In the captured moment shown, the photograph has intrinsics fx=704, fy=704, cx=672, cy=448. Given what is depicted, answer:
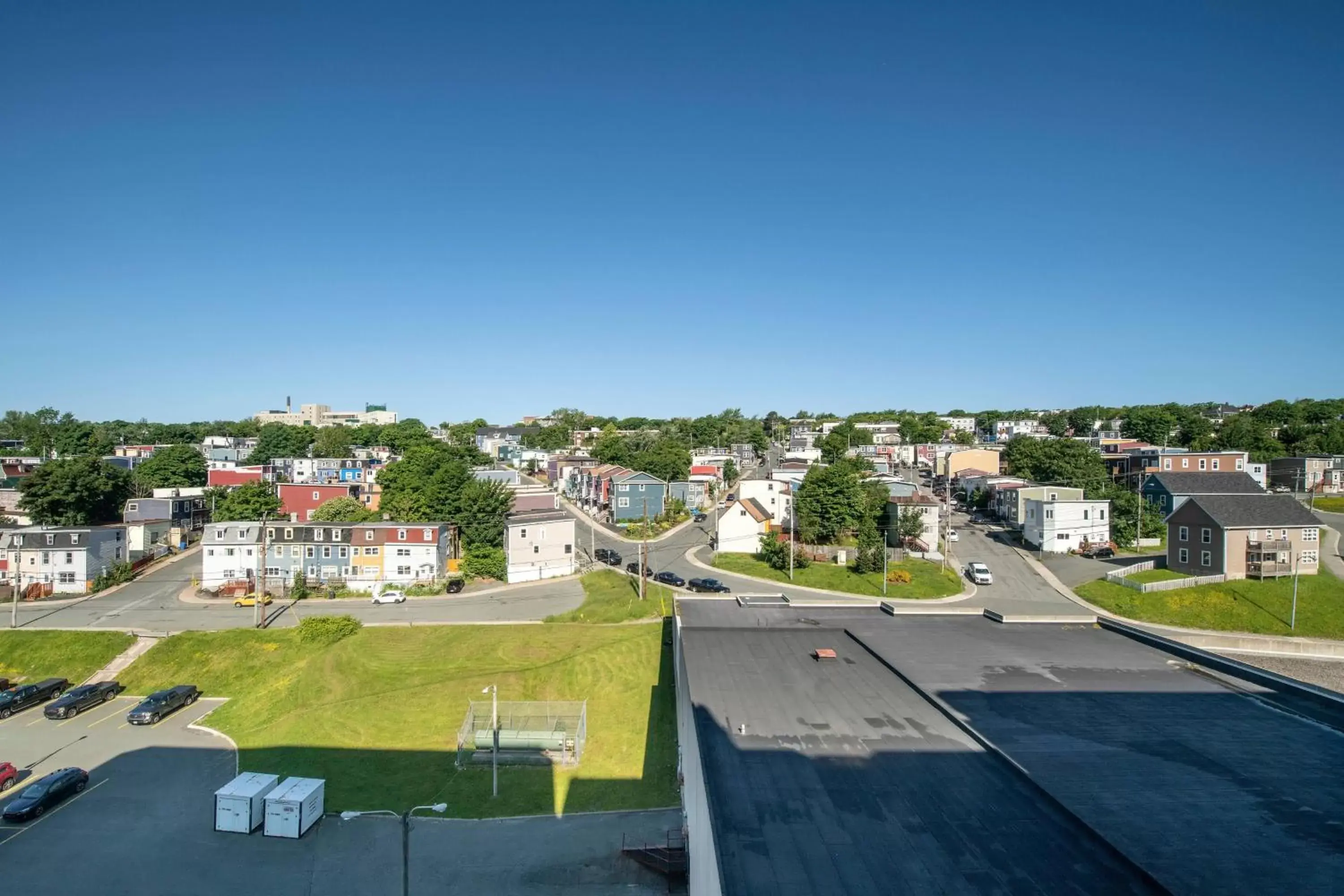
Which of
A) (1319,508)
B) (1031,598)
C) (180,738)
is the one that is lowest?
(180,738)

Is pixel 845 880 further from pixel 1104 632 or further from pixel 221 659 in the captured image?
pixel 221 659

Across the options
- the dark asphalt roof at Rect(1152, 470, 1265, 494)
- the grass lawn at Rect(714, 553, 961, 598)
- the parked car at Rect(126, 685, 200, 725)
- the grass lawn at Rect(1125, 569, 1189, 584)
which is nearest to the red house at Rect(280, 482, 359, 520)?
the parked car at Rect(126, 685, 200, 725)

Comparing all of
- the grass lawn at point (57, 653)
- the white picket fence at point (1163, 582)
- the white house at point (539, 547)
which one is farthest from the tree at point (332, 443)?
the white picket fence at point (1163, 582)

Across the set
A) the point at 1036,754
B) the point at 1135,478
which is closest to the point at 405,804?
the point at 1036,754

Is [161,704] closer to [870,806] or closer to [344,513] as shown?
[344,513]

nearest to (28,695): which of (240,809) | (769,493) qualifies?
(240,809)

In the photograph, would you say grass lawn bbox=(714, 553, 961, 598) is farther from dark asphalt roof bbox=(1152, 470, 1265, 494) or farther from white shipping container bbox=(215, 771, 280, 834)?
white shipping container bbox=(215, 771, 280, 834)

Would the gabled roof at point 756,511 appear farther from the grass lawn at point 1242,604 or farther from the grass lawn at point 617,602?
the grass lawn at point 1242,604
